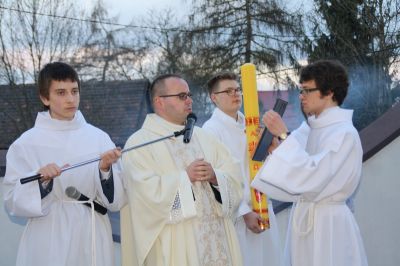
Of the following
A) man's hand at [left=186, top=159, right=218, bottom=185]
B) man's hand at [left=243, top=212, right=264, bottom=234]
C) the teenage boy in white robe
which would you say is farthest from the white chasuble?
man's hand at [left=243, top=212, right=264, bottom=234]

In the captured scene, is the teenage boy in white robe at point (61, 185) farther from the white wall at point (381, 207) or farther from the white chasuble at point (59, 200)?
the white wall at point (381, 207)

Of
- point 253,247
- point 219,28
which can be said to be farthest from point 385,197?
point 219,28

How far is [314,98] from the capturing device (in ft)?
14.9

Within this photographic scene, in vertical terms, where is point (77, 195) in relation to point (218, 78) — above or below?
below

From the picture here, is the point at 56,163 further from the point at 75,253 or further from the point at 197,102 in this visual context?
the point at 197,102

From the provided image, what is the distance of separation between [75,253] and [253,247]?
1.83 meters

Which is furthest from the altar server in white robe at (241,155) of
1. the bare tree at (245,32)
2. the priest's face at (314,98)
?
the bare tree at (245,32)

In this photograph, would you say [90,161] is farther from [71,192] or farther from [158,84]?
[158,84]

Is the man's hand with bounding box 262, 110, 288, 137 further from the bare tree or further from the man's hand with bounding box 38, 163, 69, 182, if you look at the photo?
the bare tree

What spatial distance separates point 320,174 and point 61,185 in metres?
1.74

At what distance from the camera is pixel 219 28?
26.7 metres

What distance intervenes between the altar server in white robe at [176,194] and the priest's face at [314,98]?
0.69m

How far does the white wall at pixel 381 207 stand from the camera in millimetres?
6496

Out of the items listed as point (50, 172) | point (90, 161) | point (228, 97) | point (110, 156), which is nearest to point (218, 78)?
point (228, 97)
